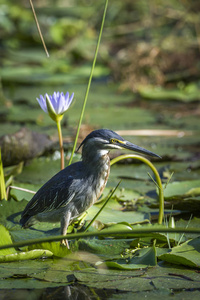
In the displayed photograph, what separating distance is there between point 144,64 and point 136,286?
4.87 m

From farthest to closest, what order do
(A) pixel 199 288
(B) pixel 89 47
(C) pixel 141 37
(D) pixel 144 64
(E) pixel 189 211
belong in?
1. (C) pixel 141 37
2. (B) pixel 89 47
3. (D) pixel 144 64
4. (E) pixel 189 211
5. (A) pixel 199 288

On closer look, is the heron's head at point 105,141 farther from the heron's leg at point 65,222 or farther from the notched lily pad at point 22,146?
the notched lily pad at point 22,146

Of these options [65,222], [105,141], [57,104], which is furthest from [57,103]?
[65,222]

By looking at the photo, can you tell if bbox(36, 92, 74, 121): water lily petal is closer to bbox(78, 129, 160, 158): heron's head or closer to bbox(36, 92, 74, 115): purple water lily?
bbox(36, 92, 74, 115): purple water lily

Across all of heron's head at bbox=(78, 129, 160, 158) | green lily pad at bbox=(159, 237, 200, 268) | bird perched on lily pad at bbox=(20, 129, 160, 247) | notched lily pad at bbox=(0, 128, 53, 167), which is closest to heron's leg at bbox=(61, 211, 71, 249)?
bird perched on lily pad at bbox=(20, 129, 160, 247)

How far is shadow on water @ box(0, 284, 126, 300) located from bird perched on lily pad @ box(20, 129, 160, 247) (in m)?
0.39

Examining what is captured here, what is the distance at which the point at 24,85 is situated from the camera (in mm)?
7004

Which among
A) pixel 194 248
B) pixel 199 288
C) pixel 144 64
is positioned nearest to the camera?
pixel 199 288

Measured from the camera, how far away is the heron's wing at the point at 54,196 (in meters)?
2.41

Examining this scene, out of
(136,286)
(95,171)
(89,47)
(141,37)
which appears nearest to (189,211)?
(95,171)

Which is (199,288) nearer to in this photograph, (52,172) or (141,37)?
(52,172)

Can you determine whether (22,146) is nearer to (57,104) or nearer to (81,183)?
(57,104)

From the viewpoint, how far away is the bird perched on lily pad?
93.7 inches

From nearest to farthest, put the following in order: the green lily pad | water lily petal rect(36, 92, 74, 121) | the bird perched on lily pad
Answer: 1. the green lily pad
2. the bird perched on lily pad
3. water lily petal rect(36, 92, 74, 121)
